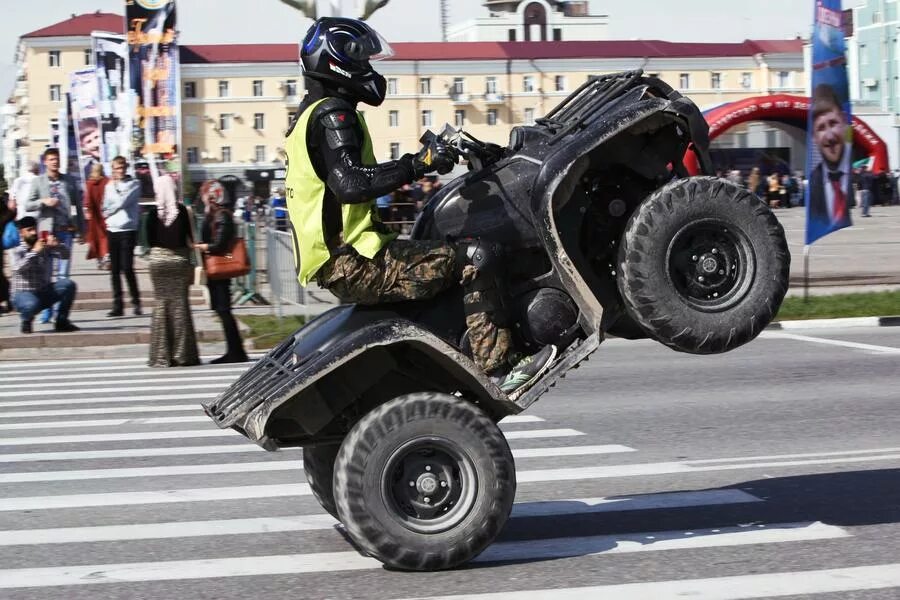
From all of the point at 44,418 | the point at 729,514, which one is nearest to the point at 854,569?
the point at 729,514

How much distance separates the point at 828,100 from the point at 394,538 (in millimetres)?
13570

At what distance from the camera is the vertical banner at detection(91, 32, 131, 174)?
24.9 m

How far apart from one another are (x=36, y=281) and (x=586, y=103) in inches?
465

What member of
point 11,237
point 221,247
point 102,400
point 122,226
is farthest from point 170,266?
point 11,237

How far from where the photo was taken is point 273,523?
6.73 metres

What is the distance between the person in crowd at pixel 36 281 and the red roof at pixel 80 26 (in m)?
113

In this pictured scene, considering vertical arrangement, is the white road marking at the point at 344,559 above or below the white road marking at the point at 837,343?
above

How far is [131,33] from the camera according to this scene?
73.7 feet

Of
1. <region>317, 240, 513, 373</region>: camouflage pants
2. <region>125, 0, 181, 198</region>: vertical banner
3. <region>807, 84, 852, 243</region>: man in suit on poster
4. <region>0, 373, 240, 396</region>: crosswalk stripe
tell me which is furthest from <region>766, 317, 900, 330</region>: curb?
<region>317, 240, 513, 373</region>: camouflage pants

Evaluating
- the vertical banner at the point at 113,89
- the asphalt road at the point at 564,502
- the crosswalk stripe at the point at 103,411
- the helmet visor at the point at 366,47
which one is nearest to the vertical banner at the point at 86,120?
the vertical banner at the point at 113,89

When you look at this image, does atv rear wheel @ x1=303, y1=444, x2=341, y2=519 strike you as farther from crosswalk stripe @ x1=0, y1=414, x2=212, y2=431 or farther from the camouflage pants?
crosswalk stripe @ x1=0, y1=414, x2=212, y2=431

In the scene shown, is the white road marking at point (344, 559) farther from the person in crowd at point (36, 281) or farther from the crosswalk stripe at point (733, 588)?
the person in crowd at point (36, 281)

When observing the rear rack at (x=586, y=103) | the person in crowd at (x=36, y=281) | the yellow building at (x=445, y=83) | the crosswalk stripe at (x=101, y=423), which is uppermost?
the yellow building at (x=445, y=83)

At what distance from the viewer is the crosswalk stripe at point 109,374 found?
546 inches
